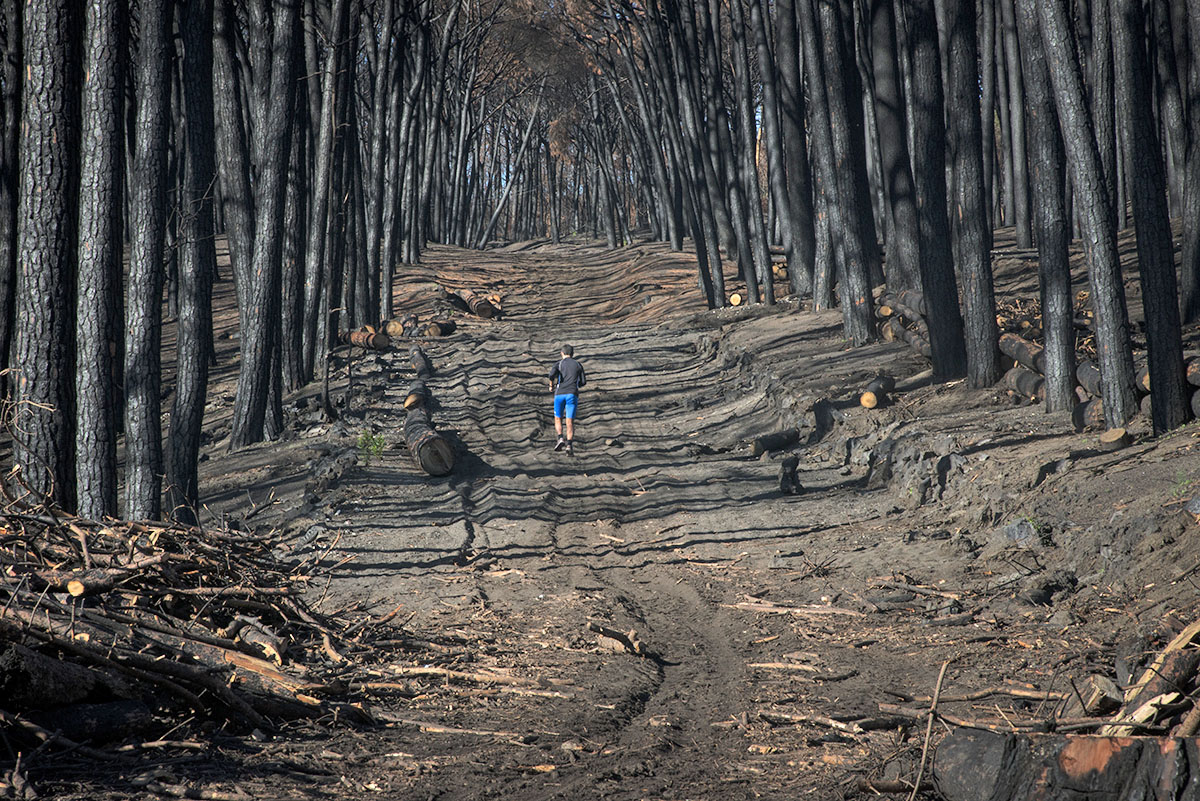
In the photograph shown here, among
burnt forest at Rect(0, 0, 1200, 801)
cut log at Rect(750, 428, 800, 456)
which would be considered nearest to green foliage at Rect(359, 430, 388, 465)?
burnt forest at Rect(0, 0, 1200, 801)

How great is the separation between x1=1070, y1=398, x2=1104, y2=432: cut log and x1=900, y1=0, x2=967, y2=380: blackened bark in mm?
3213

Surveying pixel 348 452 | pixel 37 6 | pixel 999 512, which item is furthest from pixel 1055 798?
pixel 348 452

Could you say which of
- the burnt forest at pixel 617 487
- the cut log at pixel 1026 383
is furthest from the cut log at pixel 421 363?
the cut log at pixel 1026 383

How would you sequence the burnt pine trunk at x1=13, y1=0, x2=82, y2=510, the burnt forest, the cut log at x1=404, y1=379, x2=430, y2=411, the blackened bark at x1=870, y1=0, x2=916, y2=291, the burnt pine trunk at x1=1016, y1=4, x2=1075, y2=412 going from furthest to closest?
the blackened bark at x1=870, y1=0, x2=916, y2=291, the cut log at x1=404, y1=379, x2=430, y2=411, the burnt pine trunk at x1=1016, y1=4, x2=1075, y2=412, the burnt pine trunk at x1=13, y1=0, x2=82, y2=510, the burnt forest

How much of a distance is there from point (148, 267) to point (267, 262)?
4.76 metres

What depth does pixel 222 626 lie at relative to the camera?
5656 mm

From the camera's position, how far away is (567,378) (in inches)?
527

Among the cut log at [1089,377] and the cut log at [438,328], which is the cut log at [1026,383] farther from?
the cut log at [438,328]

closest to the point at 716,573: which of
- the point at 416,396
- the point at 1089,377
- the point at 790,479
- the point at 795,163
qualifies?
the point at 790,479

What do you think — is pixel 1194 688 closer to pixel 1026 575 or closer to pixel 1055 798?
pixel 1055 798

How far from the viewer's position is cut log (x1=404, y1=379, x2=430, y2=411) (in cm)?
1532

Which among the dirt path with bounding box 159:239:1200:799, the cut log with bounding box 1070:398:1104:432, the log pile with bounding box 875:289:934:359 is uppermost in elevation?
the log pile with bounding box 875:289:934:359

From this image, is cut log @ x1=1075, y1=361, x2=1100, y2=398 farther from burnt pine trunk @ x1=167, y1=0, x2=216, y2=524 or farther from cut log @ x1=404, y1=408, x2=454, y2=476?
burnt pine trunk @ x1=167, y1=0, x2=216, y2=524

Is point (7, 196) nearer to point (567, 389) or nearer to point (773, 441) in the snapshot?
point (567, 389)
